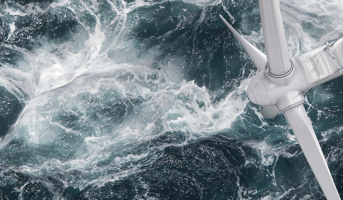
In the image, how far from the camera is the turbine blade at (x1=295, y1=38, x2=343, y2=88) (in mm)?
47219

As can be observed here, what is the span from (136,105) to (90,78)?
33.2ft

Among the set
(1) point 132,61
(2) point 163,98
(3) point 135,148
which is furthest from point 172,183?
(1) point 132,61

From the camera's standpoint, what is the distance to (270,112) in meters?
60.3

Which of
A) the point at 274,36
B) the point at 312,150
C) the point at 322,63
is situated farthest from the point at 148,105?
the point at 274,36

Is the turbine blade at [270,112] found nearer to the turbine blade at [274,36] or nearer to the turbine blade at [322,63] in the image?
the turbine blade at [322,63]

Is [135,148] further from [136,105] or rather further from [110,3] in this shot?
[110,3]

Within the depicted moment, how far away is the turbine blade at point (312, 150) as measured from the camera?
43375mm

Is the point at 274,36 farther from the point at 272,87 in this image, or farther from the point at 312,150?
the point at 312,150

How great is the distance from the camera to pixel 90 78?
68.4 metres

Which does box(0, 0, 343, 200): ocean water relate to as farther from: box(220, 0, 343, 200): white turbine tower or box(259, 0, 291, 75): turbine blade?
box(259, 0, 291, 75): turbine blade

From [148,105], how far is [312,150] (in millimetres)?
31436

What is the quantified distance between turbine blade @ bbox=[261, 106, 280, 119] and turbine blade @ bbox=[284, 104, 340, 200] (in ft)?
38.8

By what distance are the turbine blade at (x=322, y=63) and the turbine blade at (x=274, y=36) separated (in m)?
4.26

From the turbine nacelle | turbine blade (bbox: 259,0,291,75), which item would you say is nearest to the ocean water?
the turbine nacelle
